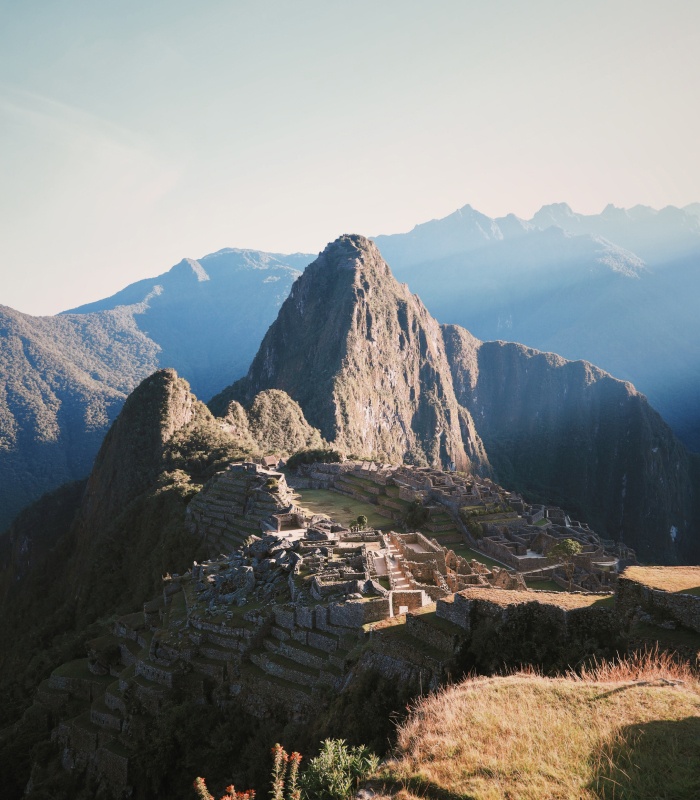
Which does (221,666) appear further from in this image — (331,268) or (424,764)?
(331,268)

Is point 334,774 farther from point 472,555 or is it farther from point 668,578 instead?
A: point 472,555

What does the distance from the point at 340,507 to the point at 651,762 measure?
43.1 metres

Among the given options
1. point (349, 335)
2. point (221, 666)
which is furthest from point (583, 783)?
point (349, 335)

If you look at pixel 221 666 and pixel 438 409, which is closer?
pixel 221 666

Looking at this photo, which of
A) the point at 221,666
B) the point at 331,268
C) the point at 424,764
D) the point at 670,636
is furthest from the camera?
the point at 331,268

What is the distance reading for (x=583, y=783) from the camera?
6609 mm

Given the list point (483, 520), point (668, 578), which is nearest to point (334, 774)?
point (668, 578)

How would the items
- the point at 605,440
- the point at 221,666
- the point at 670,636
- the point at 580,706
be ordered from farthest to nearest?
the point at 605,440 → the point at 221,666 → the point at 670,636 → the point at 580,706

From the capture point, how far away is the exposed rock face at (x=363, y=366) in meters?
133

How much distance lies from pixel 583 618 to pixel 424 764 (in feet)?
16.1

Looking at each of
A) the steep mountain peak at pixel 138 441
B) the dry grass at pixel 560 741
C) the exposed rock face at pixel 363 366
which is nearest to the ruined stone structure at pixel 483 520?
the steep mountain peak at pixel 138 441

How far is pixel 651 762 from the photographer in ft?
22.3

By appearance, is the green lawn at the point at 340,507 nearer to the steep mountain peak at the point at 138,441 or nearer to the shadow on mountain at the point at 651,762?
the steep mountain peak at the point at 138,441

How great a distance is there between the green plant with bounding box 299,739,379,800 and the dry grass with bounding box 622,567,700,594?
6.19m
